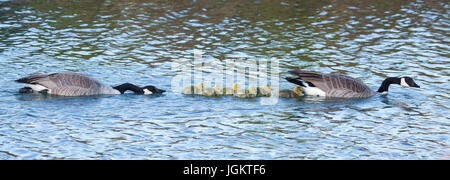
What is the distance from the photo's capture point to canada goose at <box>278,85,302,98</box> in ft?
52.3

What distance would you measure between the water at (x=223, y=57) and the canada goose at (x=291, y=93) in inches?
9.5

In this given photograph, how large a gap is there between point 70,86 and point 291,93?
5011 millimetres

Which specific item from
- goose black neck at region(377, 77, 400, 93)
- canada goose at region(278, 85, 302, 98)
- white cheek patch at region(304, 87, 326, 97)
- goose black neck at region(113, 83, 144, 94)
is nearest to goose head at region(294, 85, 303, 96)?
canada goose at region(278, 85, 302, 98)

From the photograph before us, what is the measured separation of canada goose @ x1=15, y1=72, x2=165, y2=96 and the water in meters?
0.22

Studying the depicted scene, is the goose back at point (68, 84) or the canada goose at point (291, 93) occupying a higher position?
the goose back at point (68, 84)

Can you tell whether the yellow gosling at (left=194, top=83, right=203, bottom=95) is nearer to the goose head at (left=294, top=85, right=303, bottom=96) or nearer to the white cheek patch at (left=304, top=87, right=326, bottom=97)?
the goose head at (left=294, top=85, right=303, bottom=96)

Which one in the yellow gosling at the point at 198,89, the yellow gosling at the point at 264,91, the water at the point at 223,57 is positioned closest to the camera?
the water at the point at 223,57

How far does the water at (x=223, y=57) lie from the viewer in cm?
1229

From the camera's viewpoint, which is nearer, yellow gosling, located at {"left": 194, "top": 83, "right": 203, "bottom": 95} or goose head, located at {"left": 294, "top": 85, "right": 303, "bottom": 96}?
yellow gosling, located at {"left": 194, "top": 83, "right": 203, "bottom": 95}

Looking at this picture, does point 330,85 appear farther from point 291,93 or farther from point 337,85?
point 291,93

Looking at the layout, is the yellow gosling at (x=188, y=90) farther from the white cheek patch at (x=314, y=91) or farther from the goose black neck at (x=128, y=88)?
the white cheek patch at (x=314, y=91)

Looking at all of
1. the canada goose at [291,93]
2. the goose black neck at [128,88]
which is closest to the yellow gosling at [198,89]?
the goose black neck at [128,88]

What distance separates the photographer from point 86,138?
12.5m

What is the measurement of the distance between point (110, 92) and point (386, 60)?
8.11 metres
